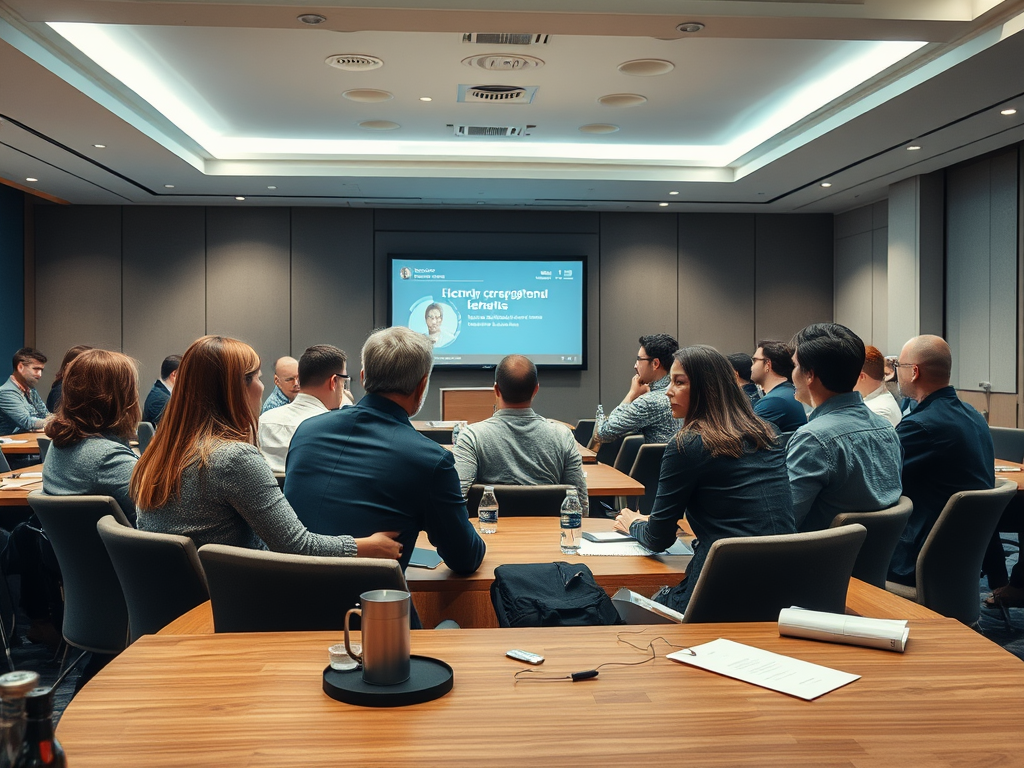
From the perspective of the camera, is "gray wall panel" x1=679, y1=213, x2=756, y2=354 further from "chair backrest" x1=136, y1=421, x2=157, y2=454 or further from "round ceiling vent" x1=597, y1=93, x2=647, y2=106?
"chair backrest" x1=136, y1=421, x2=157, y2=454

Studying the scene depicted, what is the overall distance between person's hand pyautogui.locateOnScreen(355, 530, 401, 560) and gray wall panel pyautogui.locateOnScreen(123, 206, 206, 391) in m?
8.31

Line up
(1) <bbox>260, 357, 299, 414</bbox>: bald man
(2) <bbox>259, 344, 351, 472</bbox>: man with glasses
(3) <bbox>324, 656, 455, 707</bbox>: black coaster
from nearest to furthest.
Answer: (3) <bbox>324, 656, 455, 707</bbox>: black coaster → (2) <bbox>259, 344, 351, 472</bbox>: man with glasses → (1) <bbox>260, 357, 299, 414</bbox>: bald man

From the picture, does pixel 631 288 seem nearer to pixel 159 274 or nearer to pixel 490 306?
pixel 490 306

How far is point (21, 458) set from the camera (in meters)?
6.42

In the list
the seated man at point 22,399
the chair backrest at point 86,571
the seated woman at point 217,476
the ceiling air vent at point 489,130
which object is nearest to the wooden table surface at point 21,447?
the seated man at point 22,399

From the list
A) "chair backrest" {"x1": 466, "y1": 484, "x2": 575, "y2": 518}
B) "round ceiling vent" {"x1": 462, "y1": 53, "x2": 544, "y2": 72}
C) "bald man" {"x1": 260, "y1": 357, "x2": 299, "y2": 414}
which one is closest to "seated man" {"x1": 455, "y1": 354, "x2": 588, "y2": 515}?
"chair backrest" {"x1": 466, "y1": 484, "x2": 575, "y2": 518}

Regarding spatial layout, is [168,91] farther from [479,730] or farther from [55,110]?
[479,730]

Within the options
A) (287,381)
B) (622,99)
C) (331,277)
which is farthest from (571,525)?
(331,277)

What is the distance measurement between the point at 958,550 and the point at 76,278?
9546mm

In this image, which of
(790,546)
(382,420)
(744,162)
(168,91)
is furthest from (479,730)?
(744,162)

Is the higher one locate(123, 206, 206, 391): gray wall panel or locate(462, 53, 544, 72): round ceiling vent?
locate(462, 53, 544, 72): round ceiling vent

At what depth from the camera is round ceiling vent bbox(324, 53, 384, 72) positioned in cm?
574

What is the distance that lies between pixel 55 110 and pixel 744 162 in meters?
5.81

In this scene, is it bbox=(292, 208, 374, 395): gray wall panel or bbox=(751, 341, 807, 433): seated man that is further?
bbox=(292, 208, 374, 395): gray wall panel
